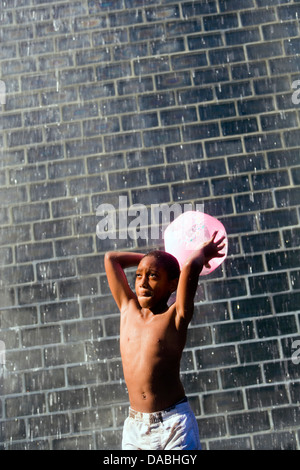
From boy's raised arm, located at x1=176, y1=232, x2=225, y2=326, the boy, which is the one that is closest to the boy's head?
the boy

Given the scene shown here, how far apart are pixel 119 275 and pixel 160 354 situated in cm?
55

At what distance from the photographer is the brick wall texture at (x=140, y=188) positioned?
11.1 feet

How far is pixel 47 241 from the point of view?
3.62m

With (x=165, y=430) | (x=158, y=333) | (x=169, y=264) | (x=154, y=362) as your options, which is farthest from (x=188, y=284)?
(x=165, y=430)

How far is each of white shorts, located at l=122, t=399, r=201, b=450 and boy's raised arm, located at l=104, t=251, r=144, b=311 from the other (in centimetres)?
63

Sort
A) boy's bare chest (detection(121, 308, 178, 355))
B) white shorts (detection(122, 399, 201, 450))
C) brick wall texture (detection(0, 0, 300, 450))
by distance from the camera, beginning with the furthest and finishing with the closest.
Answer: brick wall texture (detection(0, 0, 300, 450)), boy's bare chest (detection(121, 308, 178, 355)), white shorts (detection(122, 399, 201, 450))

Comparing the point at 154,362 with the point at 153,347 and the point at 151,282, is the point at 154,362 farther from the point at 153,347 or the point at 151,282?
the point at 151,282

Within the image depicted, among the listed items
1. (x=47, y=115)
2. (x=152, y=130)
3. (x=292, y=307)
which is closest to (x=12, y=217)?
(x=47, y=115)

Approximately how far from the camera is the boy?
2459 millimetres

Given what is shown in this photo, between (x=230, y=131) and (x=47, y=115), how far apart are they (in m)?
1.40

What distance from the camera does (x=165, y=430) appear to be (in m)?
2.44

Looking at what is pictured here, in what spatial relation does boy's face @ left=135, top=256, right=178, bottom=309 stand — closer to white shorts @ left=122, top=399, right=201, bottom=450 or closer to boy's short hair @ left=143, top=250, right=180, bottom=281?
boy's short hair @ left=143, top=250, right=180, bottom=281

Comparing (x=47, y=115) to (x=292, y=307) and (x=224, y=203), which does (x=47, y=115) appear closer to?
(x=224, y=203)

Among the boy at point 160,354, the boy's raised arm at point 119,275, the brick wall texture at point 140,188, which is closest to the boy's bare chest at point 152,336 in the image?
the boy at point 160,354
